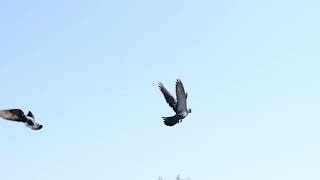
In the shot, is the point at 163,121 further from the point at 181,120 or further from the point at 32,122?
the point at 32,122

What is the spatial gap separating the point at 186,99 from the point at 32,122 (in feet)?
22.9

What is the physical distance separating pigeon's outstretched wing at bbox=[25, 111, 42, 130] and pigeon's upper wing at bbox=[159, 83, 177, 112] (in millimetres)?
6444

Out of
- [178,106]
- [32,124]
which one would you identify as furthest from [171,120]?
[32,124]

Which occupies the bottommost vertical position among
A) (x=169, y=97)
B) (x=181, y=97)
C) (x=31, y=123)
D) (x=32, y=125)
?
(x=32, y=125)

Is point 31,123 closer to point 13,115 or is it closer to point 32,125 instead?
point 32,125

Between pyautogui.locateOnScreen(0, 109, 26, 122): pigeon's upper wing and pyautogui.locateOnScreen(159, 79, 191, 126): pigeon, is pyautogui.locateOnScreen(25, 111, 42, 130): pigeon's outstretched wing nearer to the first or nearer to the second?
pyautogui.locateOnScreen(0, 109, 26, 122): pigeon's upper wing

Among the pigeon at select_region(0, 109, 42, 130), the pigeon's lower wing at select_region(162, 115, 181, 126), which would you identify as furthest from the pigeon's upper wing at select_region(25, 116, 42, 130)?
the pigeon's lower wing at select_region(162, 115, 181, 126)

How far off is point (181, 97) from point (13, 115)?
755 cm

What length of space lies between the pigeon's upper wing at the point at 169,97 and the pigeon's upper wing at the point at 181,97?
9.7 inches

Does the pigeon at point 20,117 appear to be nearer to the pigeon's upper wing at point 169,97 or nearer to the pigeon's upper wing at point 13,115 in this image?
the pigeon's upper wing at point 13,115

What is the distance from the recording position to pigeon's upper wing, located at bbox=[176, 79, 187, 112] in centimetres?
2700

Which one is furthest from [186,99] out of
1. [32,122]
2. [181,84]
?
[32,122]

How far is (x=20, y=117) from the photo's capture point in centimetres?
2512

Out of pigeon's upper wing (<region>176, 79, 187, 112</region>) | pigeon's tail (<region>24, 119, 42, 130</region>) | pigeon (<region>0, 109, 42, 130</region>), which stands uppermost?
pigeon's upper wing (<region>176, 79, 187, 112</region>)
